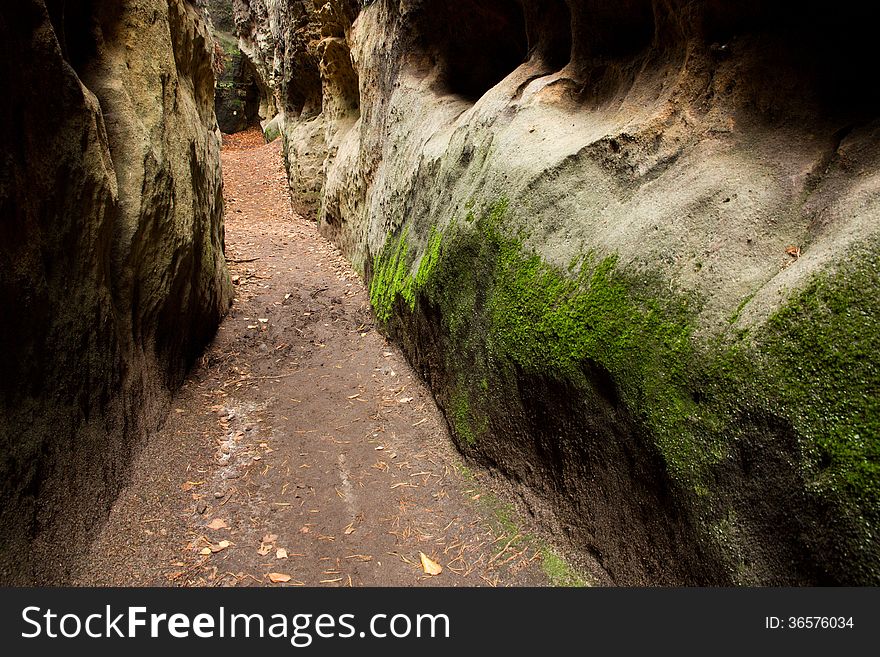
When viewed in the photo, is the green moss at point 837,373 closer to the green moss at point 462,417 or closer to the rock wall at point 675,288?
the rock wall at point 675,288

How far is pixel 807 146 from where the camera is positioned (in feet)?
7.93

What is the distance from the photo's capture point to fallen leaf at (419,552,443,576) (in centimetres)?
305

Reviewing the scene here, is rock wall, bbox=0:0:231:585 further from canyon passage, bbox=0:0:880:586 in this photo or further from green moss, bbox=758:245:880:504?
green moss, bbox=758:245:880:504

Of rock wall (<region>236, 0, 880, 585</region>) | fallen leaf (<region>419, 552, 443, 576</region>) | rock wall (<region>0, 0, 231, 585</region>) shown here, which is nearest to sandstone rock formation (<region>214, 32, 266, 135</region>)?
rock wall (<region>0, 0, 231, 585</region>)

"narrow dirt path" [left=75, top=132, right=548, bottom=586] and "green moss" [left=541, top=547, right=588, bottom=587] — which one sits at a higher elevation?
"green moss" [left=541, top=547, right=588, bottom=587]

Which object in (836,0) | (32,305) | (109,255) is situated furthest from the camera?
(109,255)

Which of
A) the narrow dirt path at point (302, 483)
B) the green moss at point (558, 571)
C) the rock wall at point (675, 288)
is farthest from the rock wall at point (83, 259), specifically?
the green moss at point (558, 571)

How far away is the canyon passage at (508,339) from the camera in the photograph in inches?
82.2

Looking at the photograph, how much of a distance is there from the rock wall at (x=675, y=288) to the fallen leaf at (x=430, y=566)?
67cm

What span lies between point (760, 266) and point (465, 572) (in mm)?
2148

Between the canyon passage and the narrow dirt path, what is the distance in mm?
23

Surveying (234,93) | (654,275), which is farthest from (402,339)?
(234,93)

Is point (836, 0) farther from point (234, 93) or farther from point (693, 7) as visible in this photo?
point (234, 93)

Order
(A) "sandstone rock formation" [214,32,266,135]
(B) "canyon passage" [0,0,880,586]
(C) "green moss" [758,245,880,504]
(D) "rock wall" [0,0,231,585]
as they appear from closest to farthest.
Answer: (C) "green moss" [758,245,880,504]
(B) "canyon passage" [0,0,880,586]
(D) "rock wall" [0,0,231,585]
(A) "sandstone rock formation" [214,32,266,135]
